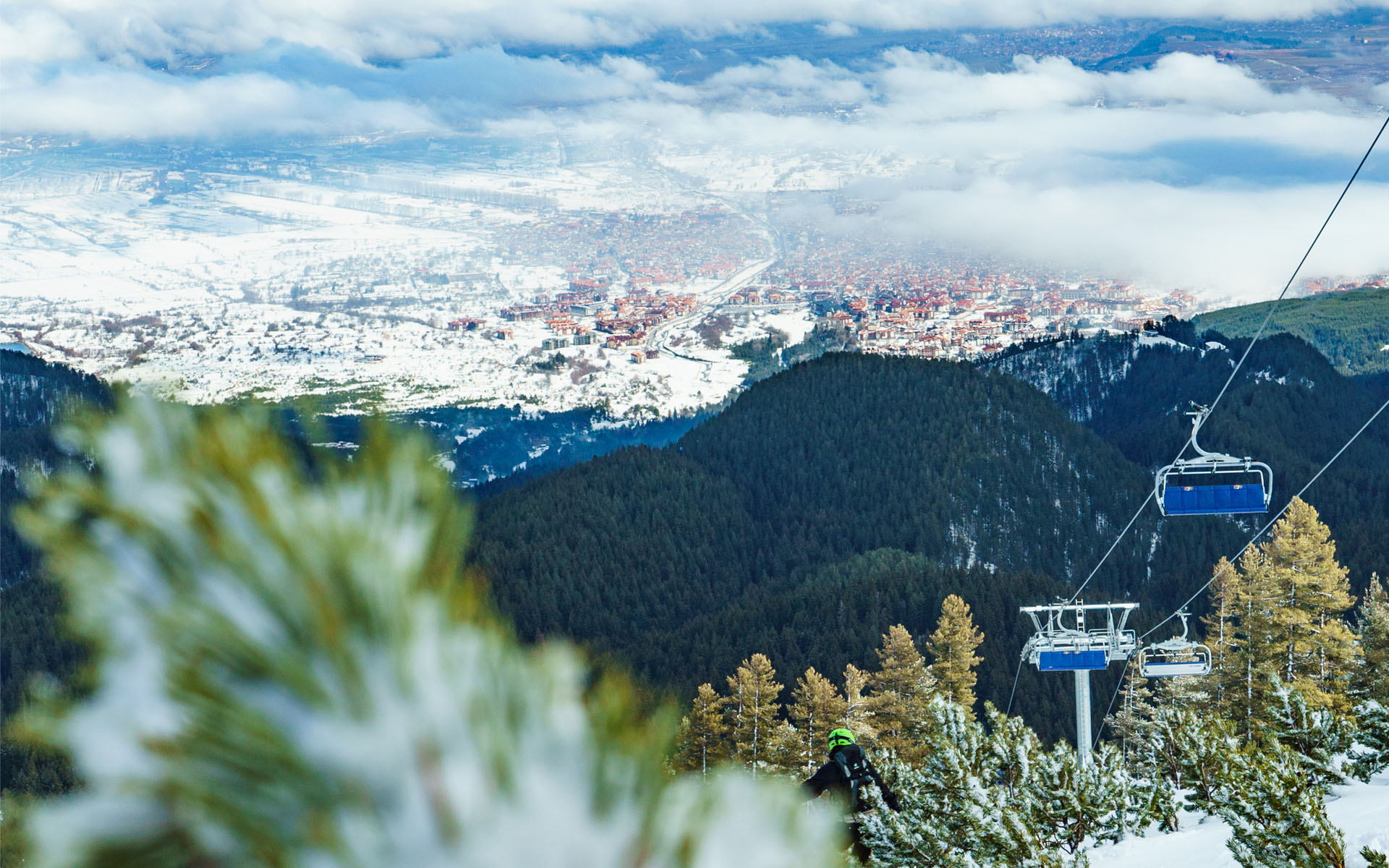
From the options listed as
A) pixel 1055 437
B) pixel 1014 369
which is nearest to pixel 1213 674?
pixel 1055 437

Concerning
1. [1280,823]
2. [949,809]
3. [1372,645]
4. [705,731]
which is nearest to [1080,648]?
[1372,645]

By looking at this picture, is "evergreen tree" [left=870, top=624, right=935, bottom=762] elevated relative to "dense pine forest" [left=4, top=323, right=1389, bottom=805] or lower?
elevated

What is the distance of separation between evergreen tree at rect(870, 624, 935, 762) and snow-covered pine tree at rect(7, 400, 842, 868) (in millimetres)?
32975

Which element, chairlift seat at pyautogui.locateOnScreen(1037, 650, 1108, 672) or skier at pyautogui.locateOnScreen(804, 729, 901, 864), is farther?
chairlift seat at pyautogui.locateOnScreen(1037, 650, 1108, 672)

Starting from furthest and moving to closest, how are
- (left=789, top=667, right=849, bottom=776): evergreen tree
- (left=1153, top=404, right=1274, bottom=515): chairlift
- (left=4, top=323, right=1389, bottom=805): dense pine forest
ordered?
(left=4, top=323, right=1389, bottom=805): dense pine forest → (left=789, top=667, right=849, bottom=776): evergreen tree → (left=1153, top=404, right=1274, bottom=515): chairlift

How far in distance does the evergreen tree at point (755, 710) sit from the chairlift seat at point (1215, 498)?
1574 cm

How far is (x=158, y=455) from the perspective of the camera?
753 mm

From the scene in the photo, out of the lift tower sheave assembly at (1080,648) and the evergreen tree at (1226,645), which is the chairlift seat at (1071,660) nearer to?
the lift tower sheave assembly at (1080,648)

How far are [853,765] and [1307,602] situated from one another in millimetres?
34007

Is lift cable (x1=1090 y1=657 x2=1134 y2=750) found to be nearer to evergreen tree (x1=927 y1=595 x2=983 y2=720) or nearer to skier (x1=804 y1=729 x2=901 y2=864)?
evergreen tree (x1=927 y1=595 x2=983 y2=720)

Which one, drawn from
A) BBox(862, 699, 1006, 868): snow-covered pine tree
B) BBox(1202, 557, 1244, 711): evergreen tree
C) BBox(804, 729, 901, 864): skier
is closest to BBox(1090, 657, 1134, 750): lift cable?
BBox(1202, 557, 1244, 711): evergreen tree

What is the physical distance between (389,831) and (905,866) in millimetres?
12706

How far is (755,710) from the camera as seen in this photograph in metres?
32.9

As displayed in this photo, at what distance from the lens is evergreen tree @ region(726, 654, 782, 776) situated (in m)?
32.3
